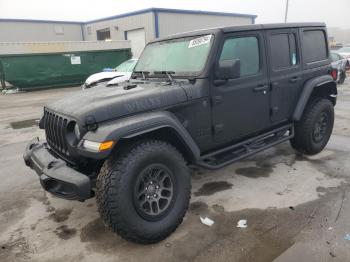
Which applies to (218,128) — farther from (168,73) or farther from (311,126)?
(311,126)

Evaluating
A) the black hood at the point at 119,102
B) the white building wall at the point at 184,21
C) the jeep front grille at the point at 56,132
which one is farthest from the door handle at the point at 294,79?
the white building wall at the point at 184,21

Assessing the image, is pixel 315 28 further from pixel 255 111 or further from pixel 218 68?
pixel 218 68

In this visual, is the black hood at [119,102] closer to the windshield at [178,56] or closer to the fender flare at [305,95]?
the windshield at [178,56]

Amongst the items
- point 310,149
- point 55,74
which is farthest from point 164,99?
point 55,74

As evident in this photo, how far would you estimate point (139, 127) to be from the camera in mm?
2869

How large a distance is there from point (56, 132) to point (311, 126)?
3495 mm

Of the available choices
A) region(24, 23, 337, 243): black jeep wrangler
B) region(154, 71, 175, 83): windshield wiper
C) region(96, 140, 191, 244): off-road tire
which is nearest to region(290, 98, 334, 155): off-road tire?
region(24, 23, 337, 243): black jeep wrangler

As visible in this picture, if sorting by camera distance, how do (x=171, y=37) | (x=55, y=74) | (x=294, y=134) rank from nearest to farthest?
(x=171, y=37) → (x=294, y=134) → (x=55, y=74)

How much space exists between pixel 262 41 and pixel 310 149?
191 cm

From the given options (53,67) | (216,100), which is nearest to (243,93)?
(216,100)

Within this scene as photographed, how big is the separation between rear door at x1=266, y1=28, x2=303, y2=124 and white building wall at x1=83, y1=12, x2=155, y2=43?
1912 centimetres

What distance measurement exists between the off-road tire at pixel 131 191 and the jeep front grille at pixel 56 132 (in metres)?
0.54

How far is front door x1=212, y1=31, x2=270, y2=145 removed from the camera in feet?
12.0

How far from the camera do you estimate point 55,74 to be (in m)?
17.1
